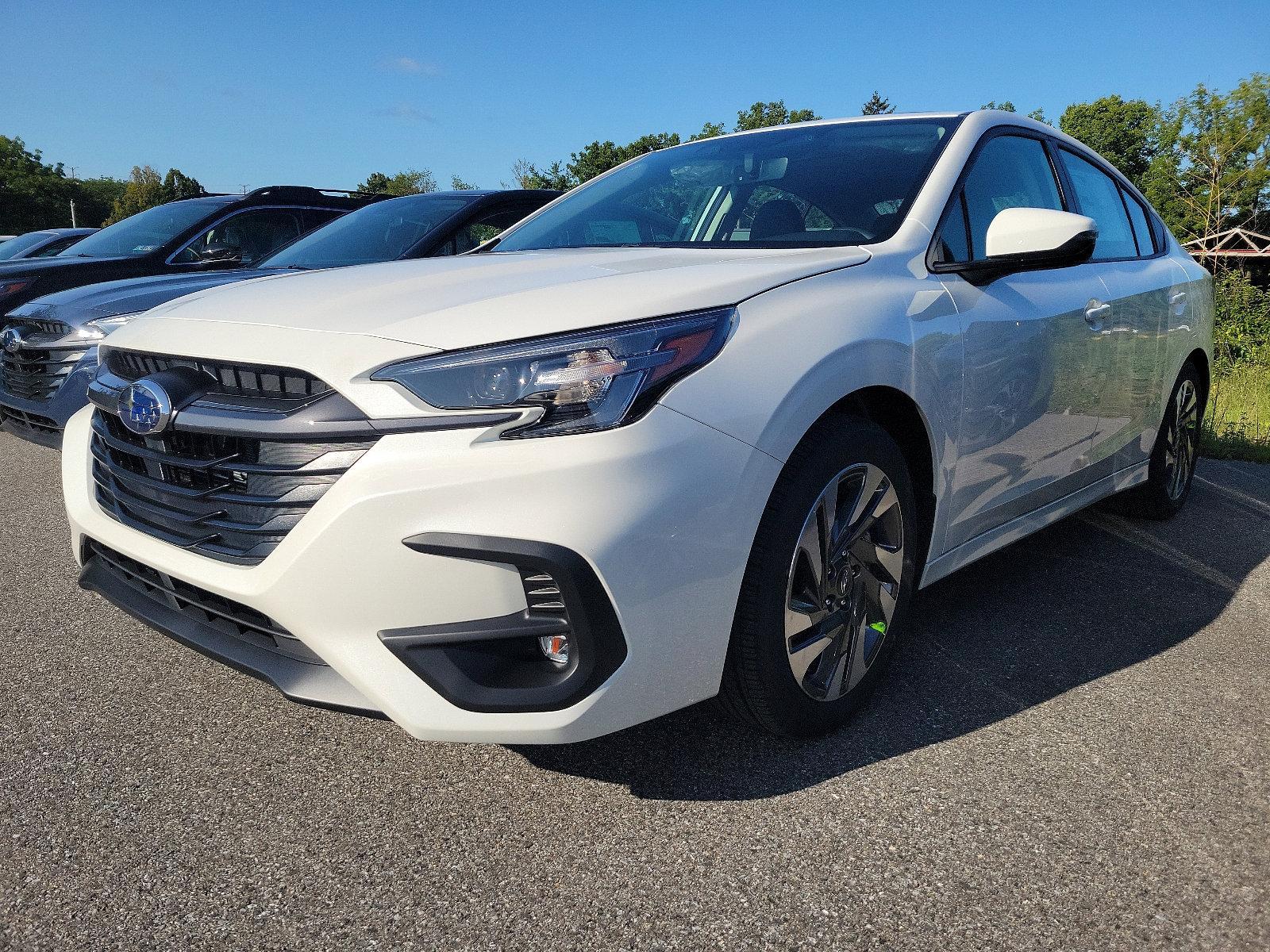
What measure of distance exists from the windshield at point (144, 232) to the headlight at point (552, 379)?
590cm

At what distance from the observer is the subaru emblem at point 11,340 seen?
17.1ft

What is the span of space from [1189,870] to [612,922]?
1.14m

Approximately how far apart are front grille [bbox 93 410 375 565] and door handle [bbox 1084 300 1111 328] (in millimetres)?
2448

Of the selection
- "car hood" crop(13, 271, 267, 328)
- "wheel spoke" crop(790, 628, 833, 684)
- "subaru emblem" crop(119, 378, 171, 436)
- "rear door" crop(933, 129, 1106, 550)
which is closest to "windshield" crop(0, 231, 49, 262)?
"car hood" crop(13, 271, 267, 328)

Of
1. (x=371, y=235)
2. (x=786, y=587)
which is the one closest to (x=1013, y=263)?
(x=786, y=587)

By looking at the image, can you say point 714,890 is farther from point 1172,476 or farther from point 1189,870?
point 1172,476

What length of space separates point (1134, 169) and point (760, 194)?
271 ft

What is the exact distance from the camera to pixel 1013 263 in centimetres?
274

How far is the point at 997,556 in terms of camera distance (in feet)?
13.2

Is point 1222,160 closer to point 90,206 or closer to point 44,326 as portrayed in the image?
point 44,326

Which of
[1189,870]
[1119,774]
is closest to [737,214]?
[1119,774]

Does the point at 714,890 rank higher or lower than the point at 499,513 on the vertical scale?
lower

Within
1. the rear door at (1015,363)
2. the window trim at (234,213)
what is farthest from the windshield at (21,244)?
the rear door at (1015,363)

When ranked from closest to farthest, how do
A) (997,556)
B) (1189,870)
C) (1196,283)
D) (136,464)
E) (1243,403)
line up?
(1189,870), (136,464), (997,556), (1196,283), (1243,403)
